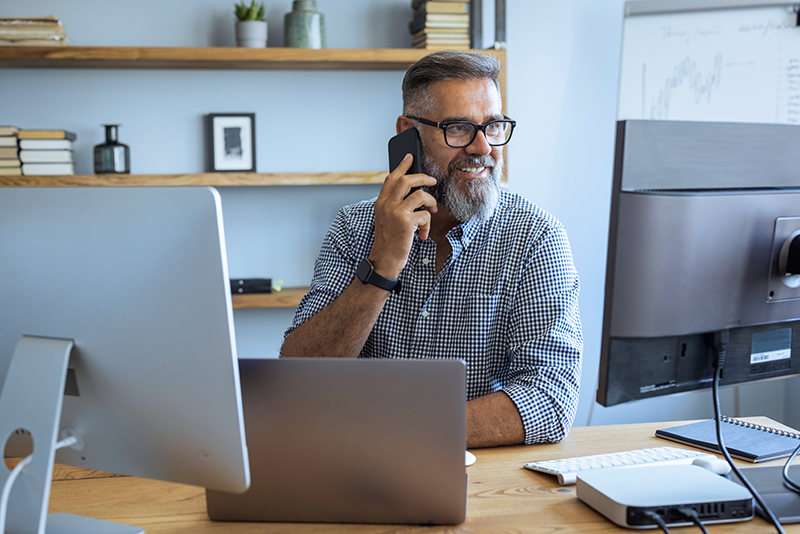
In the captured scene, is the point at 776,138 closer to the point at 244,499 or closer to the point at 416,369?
the point at 416,369

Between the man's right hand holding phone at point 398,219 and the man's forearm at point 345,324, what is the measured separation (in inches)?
2.4

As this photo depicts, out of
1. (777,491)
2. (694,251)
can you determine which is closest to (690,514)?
(777,491)

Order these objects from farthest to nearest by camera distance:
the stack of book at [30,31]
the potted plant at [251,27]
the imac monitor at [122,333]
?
the potted plant at [251,27]
the stack of book at [30,31]
the imac monitor at [122,333]

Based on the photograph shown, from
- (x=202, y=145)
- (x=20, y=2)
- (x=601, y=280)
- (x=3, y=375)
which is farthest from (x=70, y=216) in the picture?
(x=601, y=280)

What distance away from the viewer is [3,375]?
86 cm

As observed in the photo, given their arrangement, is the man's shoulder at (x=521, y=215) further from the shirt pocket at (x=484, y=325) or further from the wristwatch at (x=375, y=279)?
the wristwatch at (x=375, y=279)

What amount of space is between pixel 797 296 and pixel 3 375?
1.09 metres

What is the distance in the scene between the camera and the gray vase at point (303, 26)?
2432 mm

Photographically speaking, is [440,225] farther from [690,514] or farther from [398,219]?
[690,514]

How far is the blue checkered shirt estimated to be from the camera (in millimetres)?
1334

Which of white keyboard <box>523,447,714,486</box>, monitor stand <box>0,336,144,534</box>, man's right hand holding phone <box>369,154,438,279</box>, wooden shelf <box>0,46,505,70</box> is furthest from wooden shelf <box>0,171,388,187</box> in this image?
monitor stand <box>0,336,144,534</box>

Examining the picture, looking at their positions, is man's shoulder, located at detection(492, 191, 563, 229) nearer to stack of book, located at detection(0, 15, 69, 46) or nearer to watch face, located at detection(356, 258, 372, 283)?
watch face, located at detection(356, 258, 372, 283)

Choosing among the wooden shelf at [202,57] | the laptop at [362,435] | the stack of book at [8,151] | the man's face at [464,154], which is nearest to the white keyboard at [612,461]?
the laptop at [362,435]

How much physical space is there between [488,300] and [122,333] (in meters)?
0.87
